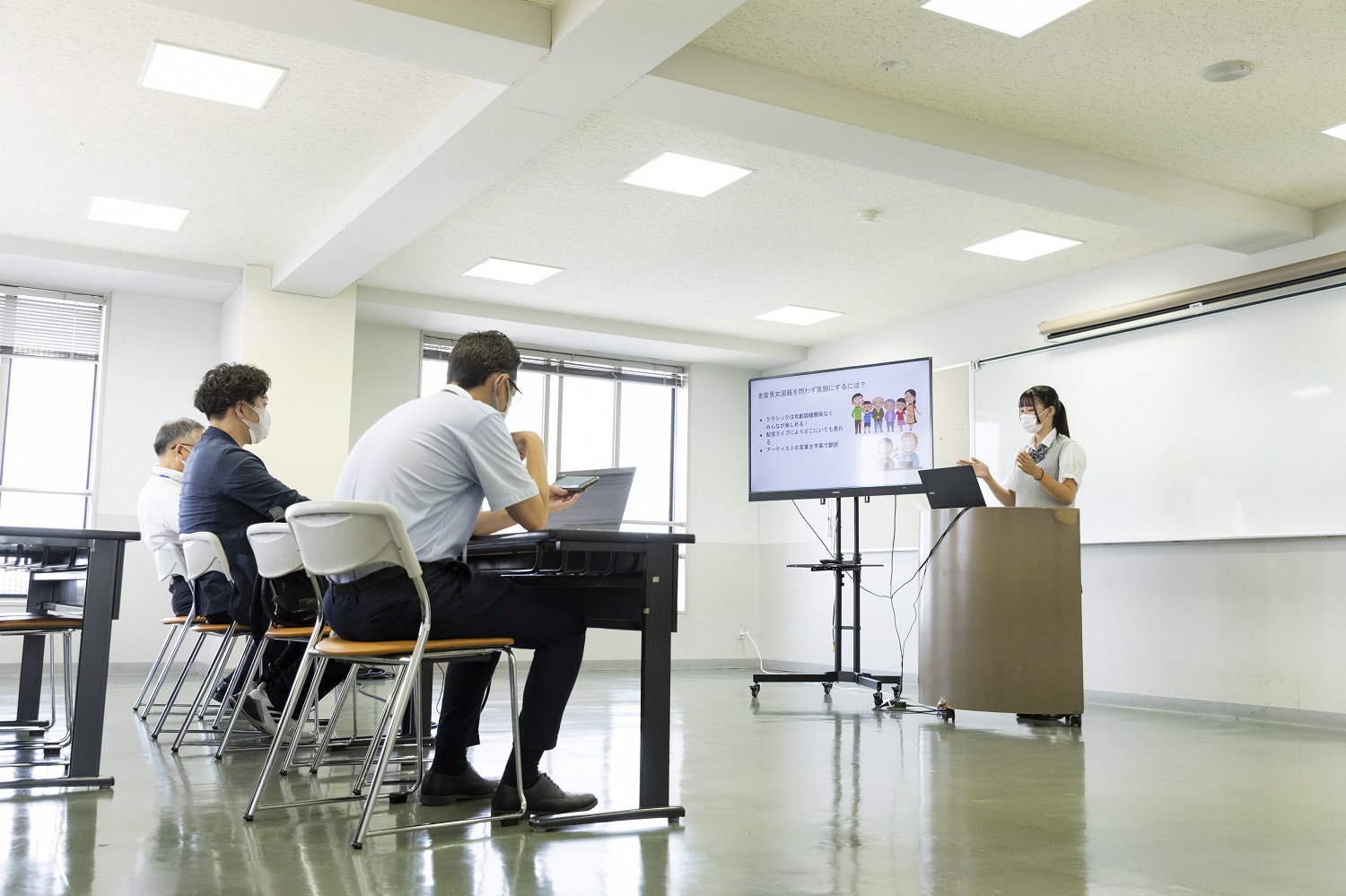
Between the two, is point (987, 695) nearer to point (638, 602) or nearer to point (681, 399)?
point (638, 602)

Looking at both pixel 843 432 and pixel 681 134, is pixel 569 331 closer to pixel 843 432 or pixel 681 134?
pixel 843 432

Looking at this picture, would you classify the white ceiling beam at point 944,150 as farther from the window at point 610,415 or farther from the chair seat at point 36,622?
Answer: the window at point 610,415

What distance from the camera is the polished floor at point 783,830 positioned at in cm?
216

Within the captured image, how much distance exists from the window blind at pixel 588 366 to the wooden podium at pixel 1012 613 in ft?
15.4

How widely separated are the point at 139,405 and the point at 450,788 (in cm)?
594

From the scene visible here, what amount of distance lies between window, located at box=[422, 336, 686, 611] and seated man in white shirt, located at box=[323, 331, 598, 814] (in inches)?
246

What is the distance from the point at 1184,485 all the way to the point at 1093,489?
2.08ft

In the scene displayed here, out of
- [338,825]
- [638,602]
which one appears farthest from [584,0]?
[338,825]

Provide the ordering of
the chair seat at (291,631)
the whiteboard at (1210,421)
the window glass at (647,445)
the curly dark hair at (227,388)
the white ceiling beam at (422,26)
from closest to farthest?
the chair seat at (291,631)
the white ceiling beam at (422,26)
the curly dark hair at (227,388)
the whiteboard at (1210,421)
the window glass at (647,445)

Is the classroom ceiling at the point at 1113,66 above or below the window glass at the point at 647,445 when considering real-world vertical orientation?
above

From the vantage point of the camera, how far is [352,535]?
246 centimetres

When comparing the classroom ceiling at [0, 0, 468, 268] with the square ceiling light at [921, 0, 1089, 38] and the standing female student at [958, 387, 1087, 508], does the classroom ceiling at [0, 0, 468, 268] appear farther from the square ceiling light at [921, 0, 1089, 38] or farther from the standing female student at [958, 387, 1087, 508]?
the standing female student at [958, 387, 1087, 508]

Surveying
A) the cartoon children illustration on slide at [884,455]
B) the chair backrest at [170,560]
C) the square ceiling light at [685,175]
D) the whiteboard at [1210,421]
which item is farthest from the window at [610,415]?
the chair backrest at [170,560]

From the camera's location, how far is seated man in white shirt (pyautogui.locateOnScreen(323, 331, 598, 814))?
103 inches
